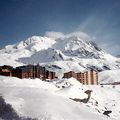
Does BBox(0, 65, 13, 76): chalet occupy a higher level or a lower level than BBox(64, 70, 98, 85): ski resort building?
higher

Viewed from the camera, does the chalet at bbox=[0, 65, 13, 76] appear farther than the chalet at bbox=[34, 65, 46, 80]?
No

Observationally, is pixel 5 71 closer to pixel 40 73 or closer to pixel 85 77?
pixel 40 73

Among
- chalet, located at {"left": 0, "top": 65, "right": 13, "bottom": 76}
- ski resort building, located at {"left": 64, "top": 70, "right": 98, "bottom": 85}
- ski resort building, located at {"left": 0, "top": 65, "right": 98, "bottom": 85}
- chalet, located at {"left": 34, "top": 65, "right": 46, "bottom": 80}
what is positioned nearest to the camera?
chalet, located at {"left": 0, "top": 65, "right": 13, "bottom": 76}

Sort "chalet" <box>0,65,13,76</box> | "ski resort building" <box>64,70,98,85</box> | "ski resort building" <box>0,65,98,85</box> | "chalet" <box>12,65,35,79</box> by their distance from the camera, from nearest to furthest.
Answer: "chalet" <box>0,65,13,76</box> → "ski resort building" <box>0,65,98,85</box> → "chalet" <box>12,65,35,79</box> → "ski resort building" <box>64,70,98,85</box>

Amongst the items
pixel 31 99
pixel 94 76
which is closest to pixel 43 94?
pixel 31 99

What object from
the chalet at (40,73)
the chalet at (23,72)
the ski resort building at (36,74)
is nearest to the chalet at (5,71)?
the ski resort building at (36,74)

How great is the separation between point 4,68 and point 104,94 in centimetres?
4888

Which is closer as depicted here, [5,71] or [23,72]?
[5,71]

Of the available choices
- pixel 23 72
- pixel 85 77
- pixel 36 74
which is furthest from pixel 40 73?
pixel 85 77

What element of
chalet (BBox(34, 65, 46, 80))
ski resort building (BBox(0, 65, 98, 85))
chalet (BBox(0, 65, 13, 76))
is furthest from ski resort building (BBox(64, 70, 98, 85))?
chalet (BBox(0, 65, 13, 76))

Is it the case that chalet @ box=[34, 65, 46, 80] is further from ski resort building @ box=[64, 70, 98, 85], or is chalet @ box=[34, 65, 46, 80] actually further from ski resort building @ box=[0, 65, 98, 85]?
ski resort building @ box=[64, 70, 98, 85]

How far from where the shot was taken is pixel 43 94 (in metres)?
22.5

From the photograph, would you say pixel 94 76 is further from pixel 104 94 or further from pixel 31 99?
pixel 31 99

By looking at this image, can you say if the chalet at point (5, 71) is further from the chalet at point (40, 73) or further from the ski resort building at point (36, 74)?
the chalet at point (40, 73)
